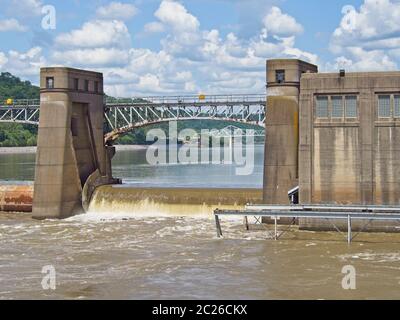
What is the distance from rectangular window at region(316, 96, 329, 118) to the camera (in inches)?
1512

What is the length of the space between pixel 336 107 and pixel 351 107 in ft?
2.72

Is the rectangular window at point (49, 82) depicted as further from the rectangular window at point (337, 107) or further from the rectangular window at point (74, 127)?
the rectangular window at point (337, 107)

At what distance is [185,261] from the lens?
1206 inches

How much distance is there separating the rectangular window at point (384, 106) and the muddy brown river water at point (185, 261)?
22.2ft

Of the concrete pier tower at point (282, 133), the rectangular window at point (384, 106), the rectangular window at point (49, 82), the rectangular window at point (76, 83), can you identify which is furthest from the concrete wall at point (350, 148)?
the rectangular window at point (49, 82)

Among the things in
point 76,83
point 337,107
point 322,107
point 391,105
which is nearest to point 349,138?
point 337,107

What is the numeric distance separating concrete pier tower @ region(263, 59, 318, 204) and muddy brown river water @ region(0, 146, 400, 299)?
2980 mm

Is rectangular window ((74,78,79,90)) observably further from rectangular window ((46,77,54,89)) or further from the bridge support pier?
rectangular window ((46,77,54,89))

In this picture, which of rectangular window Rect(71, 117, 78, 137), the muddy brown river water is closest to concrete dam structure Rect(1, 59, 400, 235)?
rectangular window Rect(71, 117, 78, 137)

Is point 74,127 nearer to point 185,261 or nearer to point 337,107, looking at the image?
point 337,107

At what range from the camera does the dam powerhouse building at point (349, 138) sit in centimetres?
3756

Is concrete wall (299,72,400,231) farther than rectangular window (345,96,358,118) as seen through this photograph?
No
